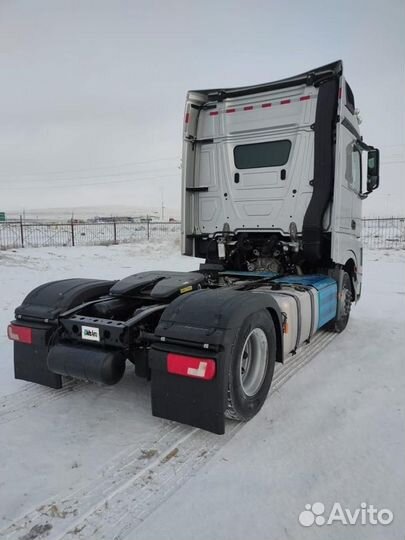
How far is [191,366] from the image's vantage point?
2.86 meters

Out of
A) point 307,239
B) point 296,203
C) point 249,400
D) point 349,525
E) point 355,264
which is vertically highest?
point 296,203

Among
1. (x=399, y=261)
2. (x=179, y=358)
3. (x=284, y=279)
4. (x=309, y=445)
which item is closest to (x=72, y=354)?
(x=179, y=358)

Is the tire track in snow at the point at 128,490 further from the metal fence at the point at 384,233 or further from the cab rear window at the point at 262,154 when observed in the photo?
the metal fence at the point at 384,233

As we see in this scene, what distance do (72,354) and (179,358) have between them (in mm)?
1009

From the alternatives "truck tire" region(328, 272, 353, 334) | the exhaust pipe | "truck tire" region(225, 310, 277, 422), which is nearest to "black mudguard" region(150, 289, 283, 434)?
"truck tire" region(225, 310, 277, 422)

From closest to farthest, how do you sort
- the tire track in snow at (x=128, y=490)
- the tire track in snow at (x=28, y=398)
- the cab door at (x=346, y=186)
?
the tire track in snow at (x=128, y=490), the tire track in snow at (x=28, y=398), the cab door at (x=346, y=186)

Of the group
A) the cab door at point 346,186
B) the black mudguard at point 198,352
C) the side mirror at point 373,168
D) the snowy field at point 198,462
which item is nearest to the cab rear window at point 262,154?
the cab door at point 346,186

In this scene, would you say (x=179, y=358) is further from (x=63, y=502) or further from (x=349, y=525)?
(x=349, y=525)

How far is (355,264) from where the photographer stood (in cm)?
661

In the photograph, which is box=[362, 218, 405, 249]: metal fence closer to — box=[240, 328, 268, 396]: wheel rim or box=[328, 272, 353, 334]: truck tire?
box=[328, 272, 353, 334]: truck tire

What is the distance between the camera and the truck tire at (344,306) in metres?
6.06

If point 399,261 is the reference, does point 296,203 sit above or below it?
above

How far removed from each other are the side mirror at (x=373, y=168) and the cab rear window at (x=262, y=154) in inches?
62.6

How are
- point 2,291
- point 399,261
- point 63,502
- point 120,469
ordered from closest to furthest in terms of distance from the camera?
point 63,502
point 120,469
point 2,291
point 399,261
